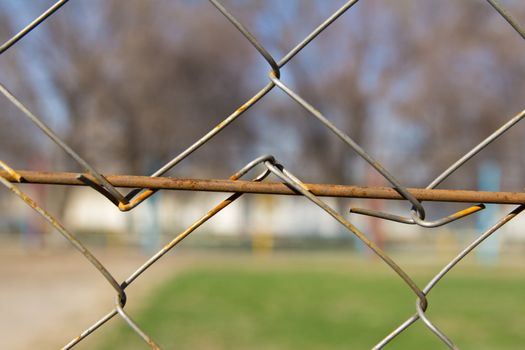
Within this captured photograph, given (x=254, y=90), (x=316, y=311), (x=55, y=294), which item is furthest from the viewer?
(x=254, y=90)

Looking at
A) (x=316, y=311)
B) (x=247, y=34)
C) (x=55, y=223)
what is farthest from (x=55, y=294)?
(x=247, y=34)

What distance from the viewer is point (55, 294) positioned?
7914mm

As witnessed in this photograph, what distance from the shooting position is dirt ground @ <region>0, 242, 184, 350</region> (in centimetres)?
525

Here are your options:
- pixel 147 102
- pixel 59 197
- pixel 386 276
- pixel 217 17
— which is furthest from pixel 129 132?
pixel 386 276

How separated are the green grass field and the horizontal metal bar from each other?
4108 millimetres

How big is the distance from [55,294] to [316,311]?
10.3 ft

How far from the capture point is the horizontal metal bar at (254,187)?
0.72 meters

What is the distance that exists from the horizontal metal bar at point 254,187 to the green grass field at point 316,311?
4.11 metres

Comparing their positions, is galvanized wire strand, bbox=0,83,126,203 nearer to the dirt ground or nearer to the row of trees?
the dirt ground

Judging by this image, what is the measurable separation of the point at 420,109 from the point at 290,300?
14.8 metres

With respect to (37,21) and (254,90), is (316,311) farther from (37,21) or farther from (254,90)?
(254,90)

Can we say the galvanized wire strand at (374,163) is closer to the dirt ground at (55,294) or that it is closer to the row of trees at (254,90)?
the dirt ground at (55,294)

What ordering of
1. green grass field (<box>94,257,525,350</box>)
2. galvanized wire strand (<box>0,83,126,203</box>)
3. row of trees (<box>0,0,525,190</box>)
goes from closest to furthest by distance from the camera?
A: galvanized wire strand (<box>0,83,126,203</box>)
green grass field (<box>94,257,525,350</box>)
row of trees (<box>0,0,525,190</box>)

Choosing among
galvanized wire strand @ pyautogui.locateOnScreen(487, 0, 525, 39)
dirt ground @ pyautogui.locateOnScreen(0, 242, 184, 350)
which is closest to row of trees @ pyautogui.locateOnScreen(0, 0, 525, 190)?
dirt ground @ pyautogui.locateOnScreen(0, 242, 184, 350)
